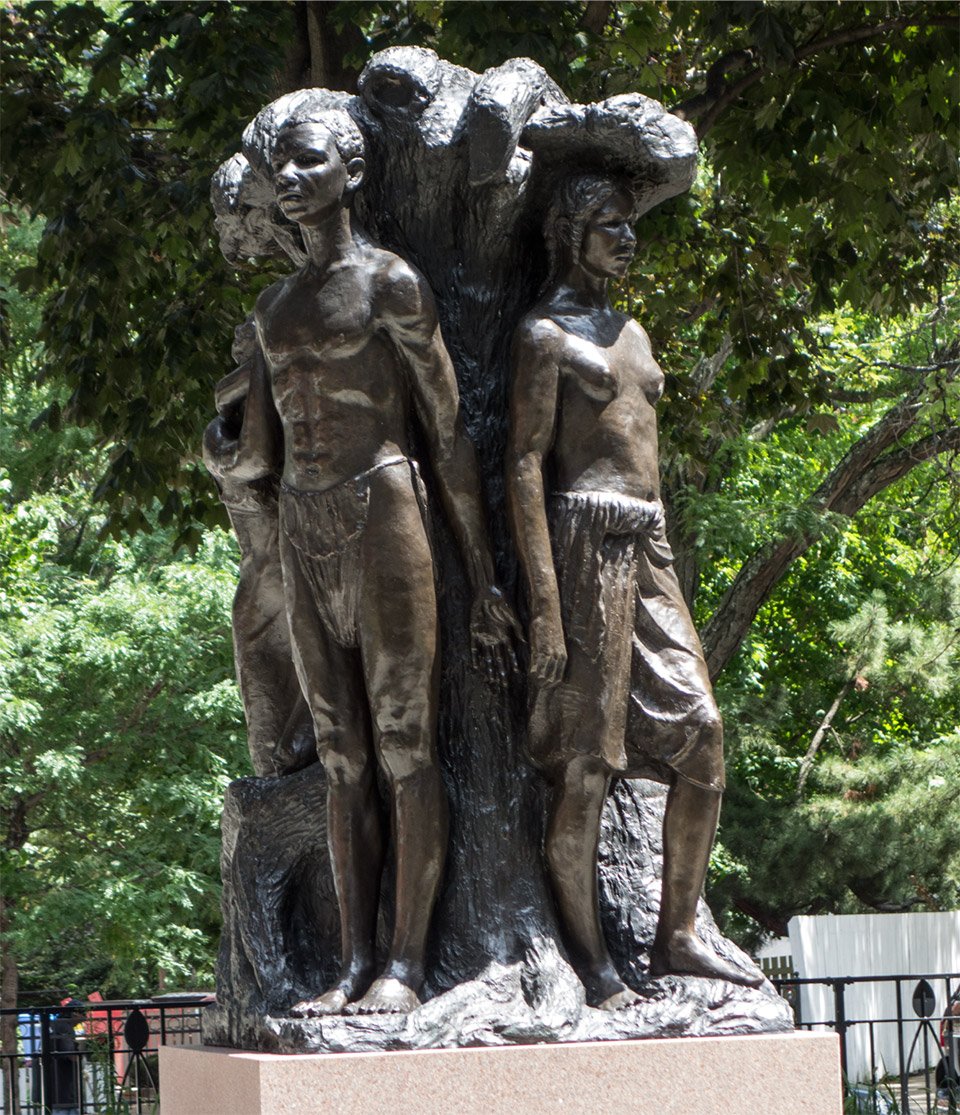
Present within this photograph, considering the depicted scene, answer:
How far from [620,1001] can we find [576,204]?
2.05 meters

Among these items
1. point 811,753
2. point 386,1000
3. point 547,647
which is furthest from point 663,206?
point 811,753

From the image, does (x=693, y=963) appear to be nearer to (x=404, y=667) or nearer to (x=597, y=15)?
(x=404, y=667)

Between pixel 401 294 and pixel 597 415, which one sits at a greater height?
pixel 401 294

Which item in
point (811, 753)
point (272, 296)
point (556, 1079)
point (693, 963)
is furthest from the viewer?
point (811, 753)

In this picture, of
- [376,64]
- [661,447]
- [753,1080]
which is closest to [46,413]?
[661,447]

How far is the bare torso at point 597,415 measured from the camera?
4055 mm

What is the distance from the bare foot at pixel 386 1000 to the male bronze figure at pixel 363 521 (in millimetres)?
149

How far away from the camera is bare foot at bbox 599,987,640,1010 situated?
150 inches

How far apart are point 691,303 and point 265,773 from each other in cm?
662

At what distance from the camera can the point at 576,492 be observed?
4066 millimetres

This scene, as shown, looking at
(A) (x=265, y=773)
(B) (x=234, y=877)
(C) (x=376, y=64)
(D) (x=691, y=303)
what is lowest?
(B) (x=234, y=877)

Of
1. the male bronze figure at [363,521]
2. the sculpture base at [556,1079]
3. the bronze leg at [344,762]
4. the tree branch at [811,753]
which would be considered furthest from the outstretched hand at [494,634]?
the tree branch at [811,753]

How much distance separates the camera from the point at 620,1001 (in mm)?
3812

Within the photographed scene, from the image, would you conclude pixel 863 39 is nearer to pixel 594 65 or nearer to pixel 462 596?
pixel 594 65
